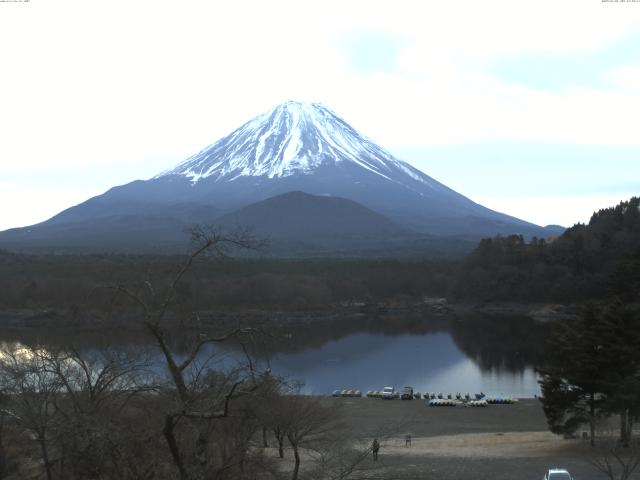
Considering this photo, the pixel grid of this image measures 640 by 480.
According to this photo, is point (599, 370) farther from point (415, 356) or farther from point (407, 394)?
point (415, 356)

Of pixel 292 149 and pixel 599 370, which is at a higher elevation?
pixel 292 149

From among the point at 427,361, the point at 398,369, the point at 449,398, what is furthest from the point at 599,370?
the point at 427,361

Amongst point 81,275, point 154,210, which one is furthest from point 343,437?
point 154,210

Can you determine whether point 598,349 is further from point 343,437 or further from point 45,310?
point 45,310

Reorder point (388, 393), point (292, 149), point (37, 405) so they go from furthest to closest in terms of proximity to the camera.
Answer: point (292, 149)
point (388, 393)
point (37, 405)

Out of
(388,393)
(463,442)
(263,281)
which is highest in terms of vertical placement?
(263,281)

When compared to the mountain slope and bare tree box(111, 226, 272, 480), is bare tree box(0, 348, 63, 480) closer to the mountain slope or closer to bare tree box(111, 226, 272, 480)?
bare tree box(111, 226, 272, 480)

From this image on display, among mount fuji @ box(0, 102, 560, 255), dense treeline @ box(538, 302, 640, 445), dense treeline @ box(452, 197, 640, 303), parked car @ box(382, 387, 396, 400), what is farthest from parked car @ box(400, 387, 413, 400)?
mount fuji @ box(0, 102, 560, 255)
